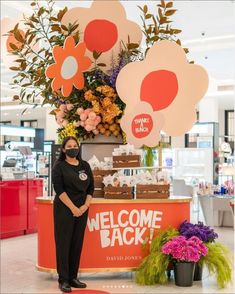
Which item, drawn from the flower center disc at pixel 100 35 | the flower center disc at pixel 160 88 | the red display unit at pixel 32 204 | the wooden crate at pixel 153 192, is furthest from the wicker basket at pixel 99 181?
the red display unit at pixel 32 204

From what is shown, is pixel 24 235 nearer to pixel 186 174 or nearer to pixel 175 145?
pixel 186 174

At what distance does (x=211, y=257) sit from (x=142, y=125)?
1516 millimetres

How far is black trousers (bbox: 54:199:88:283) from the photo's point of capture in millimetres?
4572

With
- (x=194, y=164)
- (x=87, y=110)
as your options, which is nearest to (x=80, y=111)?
(x=87, y=110)

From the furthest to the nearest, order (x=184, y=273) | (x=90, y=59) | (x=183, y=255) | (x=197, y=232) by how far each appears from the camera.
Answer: (x=90, y=59) < (x=197, y=232) < (x=184, y=273) < (x=183, y=255)

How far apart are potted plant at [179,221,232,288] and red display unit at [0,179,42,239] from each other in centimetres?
380

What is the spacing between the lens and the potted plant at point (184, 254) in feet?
15.4

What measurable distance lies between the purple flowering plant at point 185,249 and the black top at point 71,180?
3.16ft

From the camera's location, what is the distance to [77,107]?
550 centimetres

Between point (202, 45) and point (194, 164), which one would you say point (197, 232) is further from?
point (194, 164)

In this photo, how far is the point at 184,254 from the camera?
4.70m

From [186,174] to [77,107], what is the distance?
1084 cm

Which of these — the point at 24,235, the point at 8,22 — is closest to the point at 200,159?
the point at 24,235

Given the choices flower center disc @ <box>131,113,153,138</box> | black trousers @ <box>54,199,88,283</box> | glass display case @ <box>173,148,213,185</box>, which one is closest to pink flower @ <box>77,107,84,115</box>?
flower center disc @ <box>131,113,153,138</box>
